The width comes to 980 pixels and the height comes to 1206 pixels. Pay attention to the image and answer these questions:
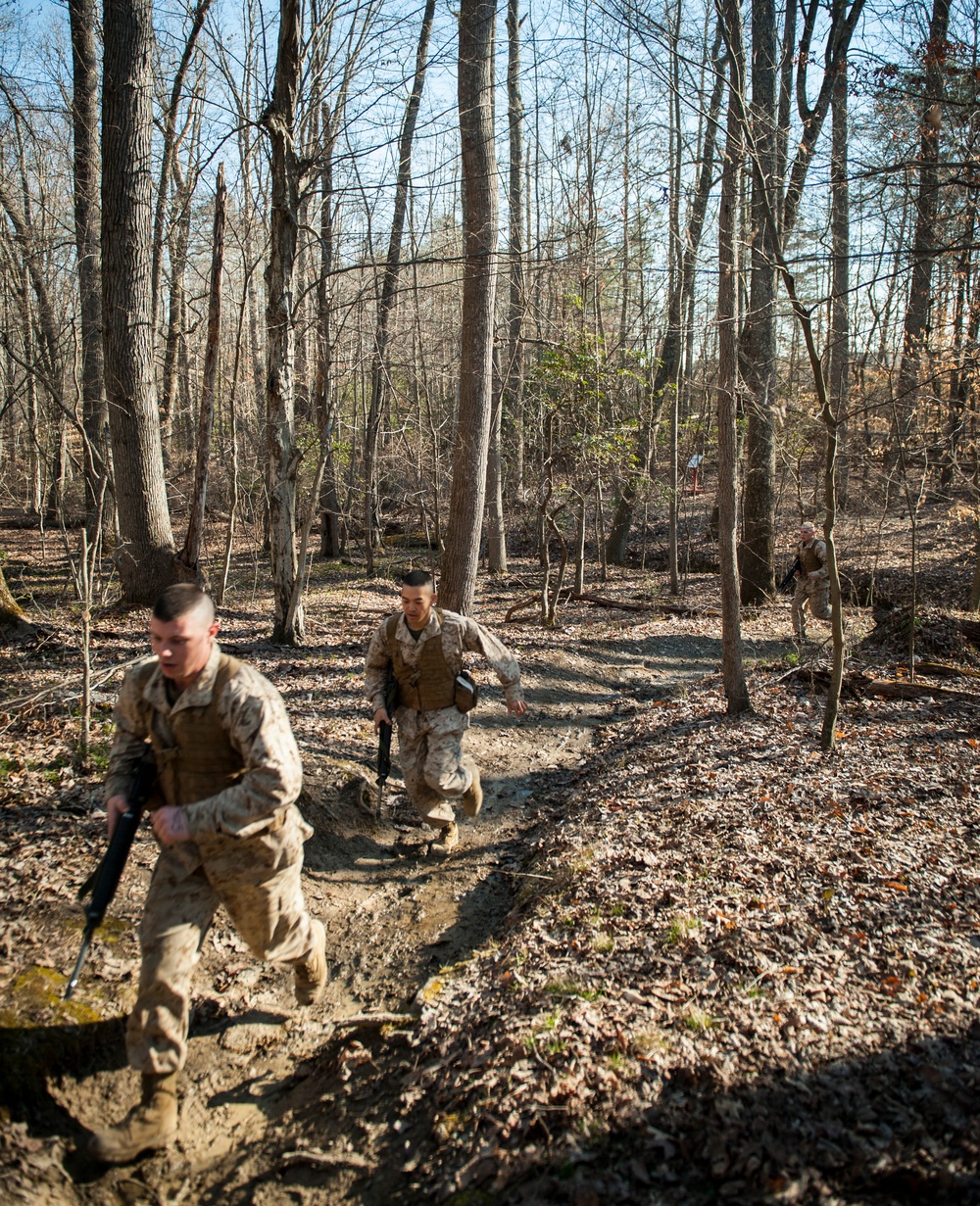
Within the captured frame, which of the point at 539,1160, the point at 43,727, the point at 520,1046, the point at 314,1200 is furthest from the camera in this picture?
the point at 43,727

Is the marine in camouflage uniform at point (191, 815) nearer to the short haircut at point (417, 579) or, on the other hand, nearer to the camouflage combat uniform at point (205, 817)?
the camouflage combat uniform at point (205, 817)

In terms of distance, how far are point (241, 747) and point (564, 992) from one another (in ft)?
6.34

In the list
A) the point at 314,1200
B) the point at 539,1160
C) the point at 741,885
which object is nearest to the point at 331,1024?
the point at 314,1200

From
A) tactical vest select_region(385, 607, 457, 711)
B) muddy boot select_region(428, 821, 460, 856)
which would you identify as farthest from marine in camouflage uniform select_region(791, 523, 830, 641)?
tactical vest select_region(385, 607, 457, 711)

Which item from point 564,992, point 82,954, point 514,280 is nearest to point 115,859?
point 82,954

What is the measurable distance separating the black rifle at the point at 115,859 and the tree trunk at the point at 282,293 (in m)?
6.74

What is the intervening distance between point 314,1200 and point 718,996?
1.89 meters

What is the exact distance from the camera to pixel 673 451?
16453mm

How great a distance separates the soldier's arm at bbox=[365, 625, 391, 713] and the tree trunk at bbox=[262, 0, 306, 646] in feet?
15.2

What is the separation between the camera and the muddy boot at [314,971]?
3.98m

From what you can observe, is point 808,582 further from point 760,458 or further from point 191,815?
point 191,815

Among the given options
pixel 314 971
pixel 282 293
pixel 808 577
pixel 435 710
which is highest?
pixel 282 293

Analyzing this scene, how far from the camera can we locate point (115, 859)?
3.42 metres

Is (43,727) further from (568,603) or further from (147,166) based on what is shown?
(568,603)
